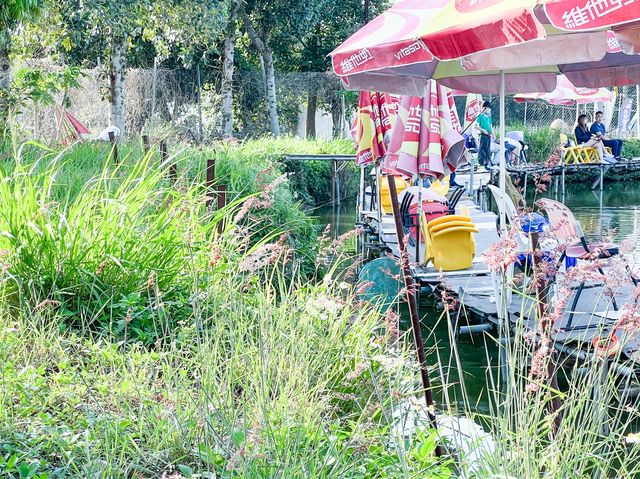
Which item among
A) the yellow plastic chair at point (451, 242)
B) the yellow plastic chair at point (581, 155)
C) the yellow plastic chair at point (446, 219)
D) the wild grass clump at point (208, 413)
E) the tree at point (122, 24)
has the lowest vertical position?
the yellow plastic chair at point (581, 155)

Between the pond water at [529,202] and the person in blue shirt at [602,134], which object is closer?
the pond water at [529,202]

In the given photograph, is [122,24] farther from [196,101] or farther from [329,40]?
[329,40]

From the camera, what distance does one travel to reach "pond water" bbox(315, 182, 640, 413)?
6.59 meters

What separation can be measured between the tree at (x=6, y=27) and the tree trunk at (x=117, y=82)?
739cm

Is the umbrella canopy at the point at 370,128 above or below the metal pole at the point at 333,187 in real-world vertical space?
above

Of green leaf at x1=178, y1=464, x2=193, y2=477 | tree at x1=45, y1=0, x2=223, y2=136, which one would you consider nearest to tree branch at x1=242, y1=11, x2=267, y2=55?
tree at x1=45, y1=0, x2=223, y2=136

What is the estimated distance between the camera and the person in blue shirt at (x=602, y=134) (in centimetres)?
2503

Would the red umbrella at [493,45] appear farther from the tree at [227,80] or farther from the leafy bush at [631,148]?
the leafy bush at [631,148]

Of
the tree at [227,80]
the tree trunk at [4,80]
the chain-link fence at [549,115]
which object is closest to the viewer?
the tree trunk at [4,80]

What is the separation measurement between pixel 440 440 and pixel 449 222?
5198 millimetres

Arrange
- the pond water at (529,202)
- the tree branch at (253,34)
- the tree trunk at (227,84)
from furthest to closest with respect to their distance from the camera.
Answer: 1. the tree branch at (253,34)
2. the tree trunk at (227,84)
3. the pond water at (529,202)

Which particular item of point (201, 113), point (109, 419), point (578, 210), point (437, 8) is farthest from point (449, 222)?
point (201, 113)

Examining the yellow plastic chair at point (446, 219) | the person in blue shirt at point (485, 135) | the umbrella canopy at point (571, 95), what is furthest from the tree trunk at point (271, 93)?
the yellow plastic chair at point (446, 219)

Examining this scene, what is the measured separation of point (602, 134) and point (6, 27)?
62.6ft
